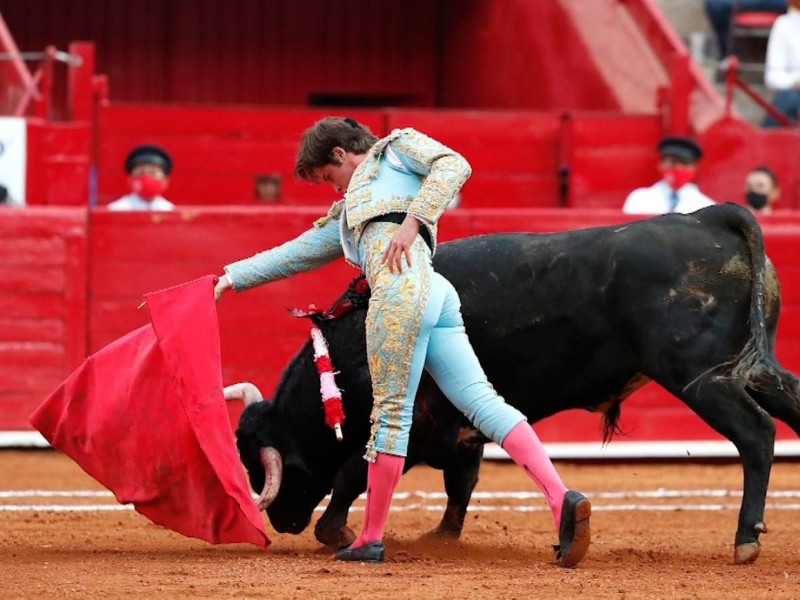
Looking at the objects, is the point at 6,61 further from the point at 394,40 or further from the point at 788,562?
the point at 788,562

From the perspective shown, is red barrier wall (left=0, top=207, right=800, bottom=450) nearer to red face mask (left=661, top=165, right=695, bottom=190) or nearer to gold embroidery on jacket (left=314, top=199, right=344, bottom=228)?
red face mask (left=661, top=165, right=695, bottom=190)

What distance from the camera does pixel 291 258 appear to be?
16.7ft

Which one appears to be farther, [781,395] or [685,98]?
[685,98]

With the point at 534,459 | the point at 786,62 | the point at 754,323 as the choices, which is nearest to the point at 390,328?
the point at 534,459

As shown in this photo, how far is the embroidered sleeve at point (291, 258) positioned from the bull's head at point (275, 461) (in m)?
0.49

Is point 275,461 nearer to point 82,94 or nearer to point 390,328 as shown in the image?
point 390,328

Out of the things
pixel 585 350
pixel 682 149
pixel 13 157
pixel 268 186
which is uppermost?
pixel 682 149

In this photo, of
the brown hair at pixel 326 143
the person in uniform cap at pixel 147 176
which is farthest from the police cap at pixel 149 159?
the brown hair at pixel 326 143

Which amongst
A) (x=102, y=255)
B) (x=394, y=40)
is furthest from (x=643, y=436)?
(x=394, y=40)

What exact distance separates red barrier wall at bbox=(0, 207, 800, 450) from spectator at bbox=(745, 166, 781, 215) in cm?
181

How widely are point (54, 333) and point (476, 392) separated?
3.90 metres

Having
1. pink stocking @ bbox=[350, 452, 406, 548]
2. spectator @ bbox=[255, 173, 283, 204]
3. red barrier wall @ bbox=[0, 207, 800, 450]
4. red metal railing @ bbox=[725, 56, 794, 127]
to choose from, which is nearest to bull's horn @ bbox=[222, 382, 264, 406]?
pink stocking @ bbox=[350, 452, 406, 548]

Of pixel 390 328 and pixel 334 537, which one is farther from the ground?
pixel 390 328

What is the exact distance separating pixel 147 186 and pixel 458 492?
163 inches
